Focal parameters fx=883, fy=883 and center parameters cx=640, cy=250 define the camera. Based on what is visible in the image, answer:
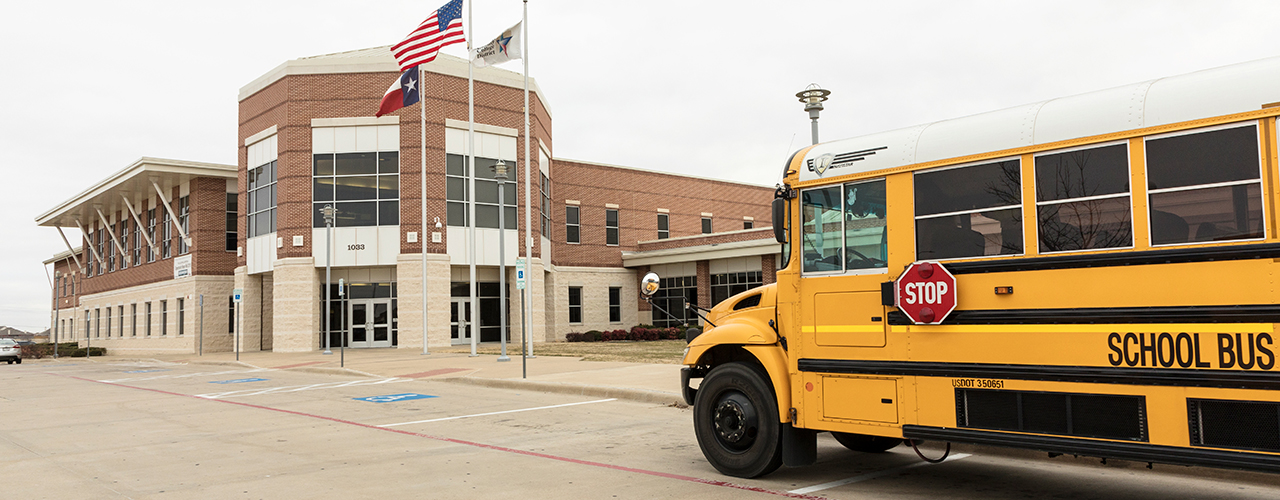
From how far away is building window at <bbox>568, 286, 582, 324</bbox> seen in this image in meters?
43.8

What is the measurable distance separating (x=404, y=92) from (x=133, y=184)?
23619 millimetres

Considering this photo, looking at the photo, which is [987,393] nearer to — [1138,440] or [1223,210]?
[1138,440]

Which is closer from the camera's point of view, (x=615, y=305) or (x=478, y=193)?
(x=478, y=193)

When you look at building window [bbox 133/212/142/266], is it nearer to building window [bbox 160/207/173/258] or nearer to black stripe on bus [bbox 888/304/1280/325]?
building window [bbox 160/207/173/258]

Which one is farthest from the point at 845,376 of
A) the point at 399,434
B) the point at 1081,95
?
the point at 399,434

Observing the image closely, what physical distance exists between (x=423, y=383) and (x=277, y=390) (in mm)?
2931

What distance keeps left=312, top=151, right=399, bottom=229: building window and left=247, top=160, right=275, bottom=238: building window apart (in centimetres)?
270

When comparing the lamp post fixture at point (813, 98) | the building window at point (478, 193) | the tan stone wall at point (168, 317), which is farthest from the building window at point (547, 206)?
the lamp post fixture at point (813, 98)

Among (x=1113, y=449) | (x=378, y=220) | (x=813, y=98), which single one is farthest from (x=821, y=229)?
(x=378, y=220)

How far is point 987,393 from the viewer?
19.7ft

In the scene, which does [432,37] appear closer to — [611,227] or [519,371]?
[519,371]

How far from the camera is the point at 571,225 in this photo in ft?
145

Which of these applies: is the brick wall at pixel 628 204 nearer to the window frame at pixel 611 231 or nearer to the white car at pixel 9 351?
the window frame at pixel 611 231

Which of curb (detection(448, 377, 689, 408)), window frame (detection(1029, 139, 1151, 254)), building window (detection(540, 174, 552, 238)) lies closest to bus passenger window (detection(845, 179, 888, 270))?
window frame (detection(1029, 139, 1151, 254))
